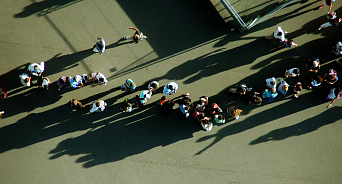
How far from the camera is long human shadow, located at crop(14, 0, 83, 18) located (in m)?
7.14

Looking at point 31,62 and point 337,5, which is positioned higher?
point 31,62

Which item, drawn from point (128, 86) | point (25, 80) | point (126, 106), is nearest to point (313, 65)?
point (128, 86)

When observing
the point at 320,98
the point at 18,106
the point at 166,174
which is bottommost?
the point at 320,98

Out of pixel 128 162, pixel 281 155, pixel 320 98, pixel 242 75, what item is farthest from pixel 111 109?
pixel 320 98

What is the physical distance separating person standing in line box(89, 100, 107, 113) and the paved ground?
38 centimetres

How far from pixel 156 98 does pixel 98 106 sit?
6.10 feet

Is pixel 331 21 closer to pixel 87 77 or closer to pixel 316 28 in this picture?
pixel 316 28

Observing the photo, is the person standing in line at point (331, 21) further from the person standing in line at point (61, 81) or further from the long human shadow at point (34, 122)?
the person standing in line at point (61, 81)

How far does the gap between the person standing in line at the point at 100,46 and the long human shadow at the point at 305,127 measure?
18.9 ft

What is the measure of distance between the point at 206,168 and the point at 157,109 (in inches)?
103

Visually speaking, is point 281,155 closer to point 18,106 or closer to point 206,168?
point 206,168

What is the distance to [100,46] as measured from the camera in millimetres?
6906

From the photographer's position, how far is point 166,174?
752cm

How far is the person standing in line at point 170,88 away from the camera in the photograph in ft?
22.6
